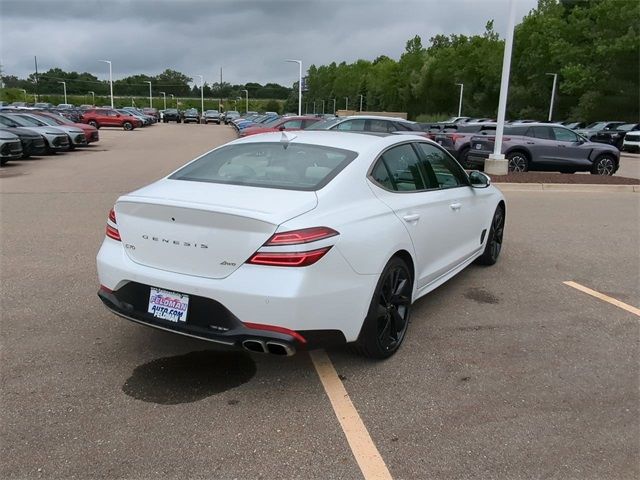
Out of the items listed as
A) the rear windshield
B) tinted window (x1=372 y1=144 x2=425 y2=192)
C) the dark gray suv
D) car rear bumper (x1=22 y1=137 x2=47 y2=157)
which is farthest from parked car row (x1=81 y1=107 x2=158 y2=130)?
tinted window (x1=372 y1=144 x2=425 y2=192)

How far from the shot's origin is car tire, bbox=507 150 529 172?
16.7 metres

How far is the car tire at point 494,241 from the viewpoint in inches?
248

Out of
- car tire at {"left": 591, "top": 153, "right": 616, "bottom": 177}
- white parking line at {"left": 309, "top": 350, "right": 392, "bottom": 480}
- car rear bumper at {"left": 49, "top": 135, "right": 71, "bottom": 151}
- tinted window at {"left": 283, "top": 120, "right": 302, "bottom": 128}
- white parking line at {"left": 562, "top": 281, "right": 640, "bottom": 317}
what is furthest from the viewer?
tinted window at {"left": 283, "top": 120, "right": 302, "bottom": 128}

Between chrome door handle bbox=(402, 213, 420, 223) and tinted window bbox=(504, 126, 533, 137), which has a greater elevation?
tinted window bbox=(504, 126, 533, 137)

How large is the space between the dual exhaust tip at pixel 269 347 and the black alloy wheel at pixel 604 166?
54.2 ft

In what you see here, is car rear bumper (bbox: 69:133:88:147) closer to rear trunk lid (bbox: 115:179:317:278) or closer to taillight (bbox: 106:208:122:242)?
taillight (bbox: 106:208:122:242)

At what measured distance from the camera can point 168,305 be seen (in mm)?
3393

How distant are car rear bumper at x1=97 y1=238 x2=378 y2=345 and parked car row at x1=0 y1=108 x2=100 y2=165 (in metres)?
15.1

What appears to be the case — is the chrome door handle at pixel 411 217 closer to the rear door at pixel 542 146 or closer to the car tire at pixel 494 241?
the car tire at pixel 494 241

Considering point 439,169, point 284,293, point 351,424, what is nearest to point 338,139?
point 439,169

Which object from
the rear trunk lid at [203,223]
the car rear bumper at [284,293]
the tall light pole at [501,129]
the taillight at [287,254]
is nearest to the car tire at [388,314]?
the car rear bumper at [284,293]

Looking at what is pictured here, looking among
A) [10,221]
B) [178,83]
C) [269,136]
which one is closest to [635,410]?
[269,136]

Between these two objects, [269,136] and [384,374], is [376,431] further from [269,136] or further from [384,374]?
[269,136]

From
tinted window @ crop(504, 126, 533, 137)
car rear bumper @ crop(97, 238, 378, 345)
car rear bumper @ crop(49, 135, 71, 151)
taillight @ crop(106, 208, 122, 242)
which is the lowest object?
car rear bumper @ crop(49, 135, 71, 151)
